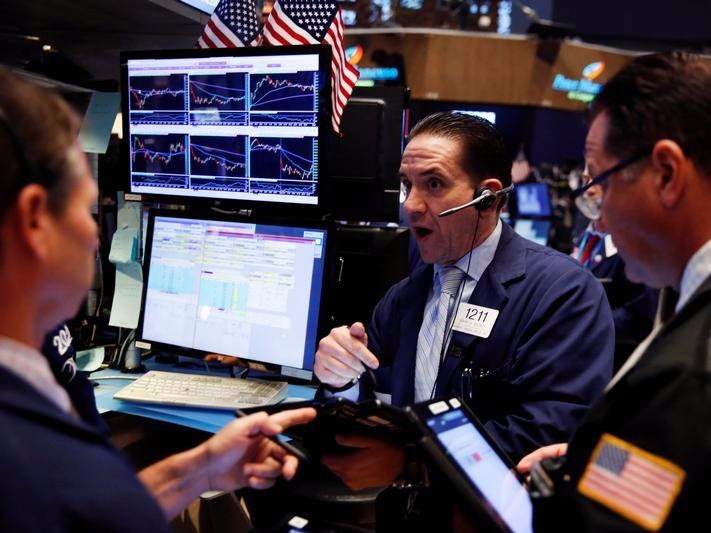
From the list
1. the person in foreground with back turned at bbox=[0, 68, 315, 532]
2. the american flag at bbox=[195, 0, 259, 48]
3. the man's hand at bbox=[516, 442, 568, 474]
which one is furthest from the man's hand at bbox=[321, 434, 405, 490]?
the american flag at bbox=[195, 0, 259, 48]

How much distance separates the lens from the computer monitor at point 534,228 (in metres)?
6.28

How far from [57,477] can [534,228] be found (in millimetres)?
6166

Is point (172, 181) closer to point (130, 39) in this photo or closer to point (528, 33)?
point (130, 39)

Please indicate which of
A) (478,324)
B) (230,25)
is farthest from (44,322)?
(230,25)

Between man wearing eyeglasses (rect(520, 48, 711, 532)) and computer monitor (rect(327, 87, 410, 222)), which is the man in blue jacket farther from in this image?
man wearing eyeglasses (rect(520, 48, 711, 532))

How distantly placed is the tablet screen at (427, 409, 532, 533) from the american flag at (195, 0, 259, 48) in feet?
5.45

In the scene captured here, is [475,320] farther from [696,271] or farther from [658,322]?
[696,271]

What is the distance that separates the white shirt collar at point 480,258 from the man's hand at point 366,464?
28.2 inches

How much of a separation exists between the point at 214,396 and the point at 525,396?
931 mm

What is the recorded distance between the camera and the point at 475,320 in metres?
1.79

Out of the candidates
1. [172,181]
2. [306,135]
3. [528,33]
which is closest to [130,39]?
[172,181]

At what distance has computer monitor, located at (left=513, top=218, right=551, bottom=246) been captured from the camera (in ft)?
20.6

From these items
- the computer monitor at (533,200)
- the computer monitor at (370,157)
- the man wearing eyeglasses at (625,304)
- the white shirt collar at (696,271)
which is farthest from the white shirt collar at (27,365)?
the computer monitor at (533,200)

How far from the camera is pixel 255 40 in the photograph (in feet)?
7.61
